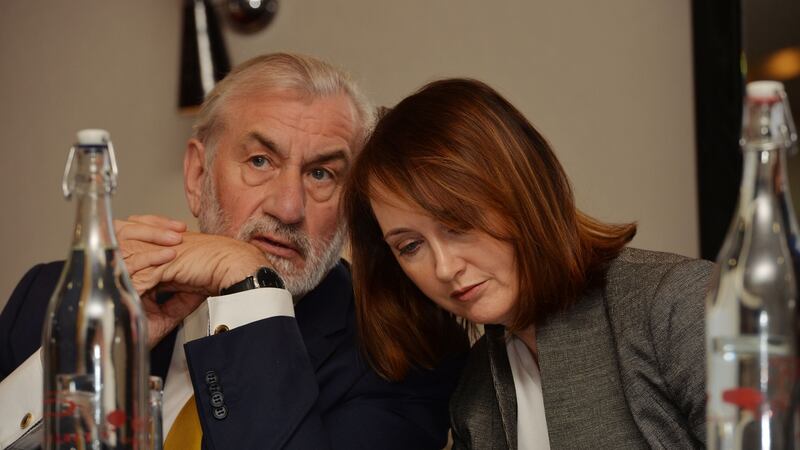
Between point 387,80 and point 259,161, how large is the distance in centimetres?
98

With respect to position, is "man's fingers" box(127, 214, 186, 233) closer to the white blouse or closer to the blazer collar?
the blazer collar

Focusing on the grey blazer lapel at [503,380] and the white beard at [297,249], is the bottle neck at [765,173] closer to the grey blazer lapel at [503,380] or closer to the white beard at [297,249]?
the grey blazer lapel at [503,380]

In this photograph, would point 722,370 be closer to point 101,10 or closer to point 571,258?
point 571,258

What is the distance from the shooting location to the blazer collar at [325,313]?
6.04 ft

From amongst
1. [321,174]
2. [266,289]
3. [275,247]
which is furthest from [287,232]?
[266,289]

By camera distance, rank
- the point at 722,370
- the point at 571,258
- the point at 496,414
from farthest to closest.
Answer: the point at 496,414
the point at 571,258
the point at 722,370

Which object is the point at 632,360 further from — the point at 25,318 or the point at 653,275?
the point at 25,318

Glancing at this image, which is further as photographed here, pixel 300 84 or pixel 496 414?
pixel 300 84

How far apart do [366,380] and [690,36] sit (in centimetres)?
119

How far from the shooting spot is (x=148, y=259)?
5.32 feet

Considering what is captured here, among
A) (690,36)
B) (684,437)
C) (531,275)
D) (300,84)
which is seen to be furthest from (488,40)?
(684,437)

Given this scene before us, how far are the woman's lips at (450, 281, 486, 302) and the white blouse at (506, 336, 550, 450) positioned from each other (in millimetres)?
217

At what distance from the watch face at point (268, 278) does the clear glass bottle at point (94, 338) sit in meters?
0.75

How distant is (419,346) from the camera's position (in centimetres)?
176
